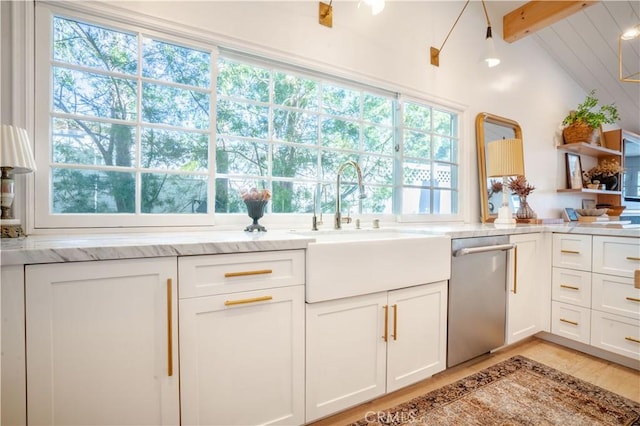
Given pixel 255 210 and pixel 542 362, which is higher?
pixel 255 210

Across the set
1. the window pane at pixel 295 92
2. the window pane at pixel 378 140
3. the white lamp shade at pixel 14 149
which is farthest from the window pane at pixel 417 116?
the white lamp shade at pixel 14 149

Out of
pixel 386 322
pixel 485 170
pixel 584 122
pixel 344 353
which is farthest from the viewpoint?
pixel 584 122

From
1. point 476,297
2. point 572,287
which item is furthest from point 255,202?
point 572,287

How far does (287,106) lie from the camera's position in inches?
79.8

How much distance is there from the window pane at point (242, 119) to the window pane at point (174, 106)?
0.45ft

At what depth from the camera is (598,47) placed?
3.24 m

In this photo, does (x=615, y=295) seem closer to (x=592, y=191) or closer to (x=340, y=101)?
(x=592, y=191)

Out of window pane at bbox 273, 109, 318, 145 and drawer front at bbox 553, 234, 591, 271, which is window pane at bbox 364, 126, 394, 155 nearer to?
window pane at bbox 273, 109, 318, 145

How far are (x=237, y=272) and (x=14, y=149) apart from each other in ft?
2.99

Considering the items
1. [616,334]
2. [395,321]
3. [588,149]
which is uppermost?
[588,149]

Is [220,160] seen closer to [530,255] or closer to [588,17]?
[530,255]

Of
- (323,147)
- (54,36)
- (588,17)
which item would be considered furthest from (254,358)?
(588,17)

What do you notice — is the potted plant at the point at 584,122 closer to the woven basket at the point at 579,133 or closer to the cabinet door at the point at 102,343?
the woven basket at the point at 579,133

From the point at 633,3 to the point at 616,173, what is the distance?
190 centimetres
